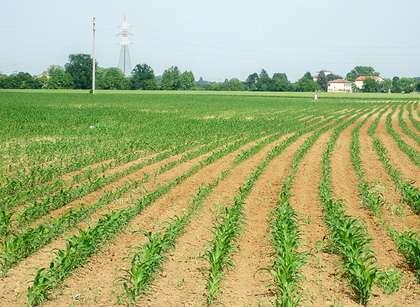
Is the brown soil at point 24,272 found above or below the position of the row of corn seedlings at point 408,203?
below

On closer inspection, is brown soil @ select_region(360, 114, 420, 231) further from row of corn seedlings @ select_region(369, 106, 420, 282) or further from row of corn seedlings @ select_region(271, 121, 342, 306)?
row of corn seedlings @ select_region(271, 121, 342, 306)

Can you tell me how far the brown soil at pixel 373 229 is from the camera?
7.22 m

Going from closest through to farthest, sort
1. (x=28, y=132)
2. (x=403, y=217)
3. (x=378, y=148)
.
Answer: (x=403, y=217) → (x=378, y=148) → (x=28, y=132)

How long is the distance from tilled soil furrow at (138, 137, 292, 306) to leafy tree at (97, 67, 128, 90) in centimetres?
13246

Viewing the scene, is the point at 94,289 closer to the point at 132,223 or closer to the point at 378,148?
the point at 132,223

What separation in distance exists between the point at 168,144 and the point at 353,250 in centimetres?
1604

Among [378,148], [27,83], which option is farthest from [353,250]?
[27,83]

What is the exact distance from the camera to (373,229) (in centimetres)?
1038

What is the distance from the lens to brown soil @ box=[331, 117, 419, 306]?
7223mm

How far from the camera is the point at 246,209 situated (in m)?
11.8

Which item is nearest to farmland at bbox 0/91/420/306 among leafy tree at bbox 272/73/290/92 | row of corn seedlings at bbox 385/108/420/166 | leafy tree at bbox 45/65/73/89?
row of corn seedlings at bbox 385/108/420/166

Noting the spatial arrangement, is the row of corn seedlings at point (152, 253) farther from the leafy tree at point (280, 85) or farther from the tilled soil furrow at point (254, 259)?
the leafy tree at point (280, 85)

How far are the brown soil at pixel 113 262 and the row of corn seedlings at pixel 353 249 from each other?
308cm

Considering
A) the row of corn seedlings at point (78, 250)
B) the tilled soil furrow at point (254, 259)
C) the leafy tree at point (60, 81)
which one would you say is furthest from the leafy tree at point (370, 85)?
the row of corn seedlings at point (78, 250)
